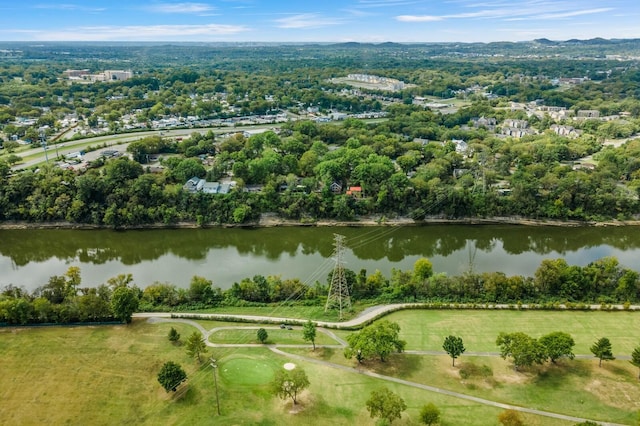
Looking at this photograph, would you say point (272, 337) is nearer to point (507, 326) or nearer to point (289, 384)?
point (289, 384)

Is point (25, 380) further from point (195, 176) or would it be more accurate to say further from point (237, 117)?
point (237, 117)

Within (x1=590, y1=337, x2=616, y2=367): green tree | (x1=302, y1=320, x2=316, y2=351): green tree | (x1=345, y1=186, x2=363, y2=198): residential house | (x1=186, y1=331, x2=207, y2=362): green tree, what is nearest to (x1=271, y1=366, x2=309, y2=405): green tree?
(x1=302, y1=320, x2=316, y2=351): green tree

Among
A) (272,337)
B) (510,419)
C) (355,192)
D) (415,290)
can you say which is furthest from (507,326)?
(355,192)

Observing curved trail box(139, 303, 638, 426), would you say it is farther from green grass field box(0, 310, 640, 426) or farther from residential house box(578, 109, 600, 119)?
residential house box(578, 109, 600, 119)

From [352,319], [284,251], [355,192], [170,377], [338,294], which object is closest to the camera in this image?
[170,377]

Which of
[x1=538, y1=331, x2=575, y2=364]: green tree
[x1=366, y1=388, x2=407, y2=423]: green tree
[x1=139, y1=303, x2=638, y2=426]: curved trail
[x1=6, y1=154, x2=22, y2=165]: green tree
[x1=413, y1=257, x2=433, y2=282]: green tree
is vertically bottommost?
[x1=139, y1=303, x2=638, y2=426]: curved trail

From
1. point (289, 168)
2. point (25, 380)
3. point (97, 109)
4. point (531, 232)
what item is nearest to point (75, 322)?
point (25, 380)
